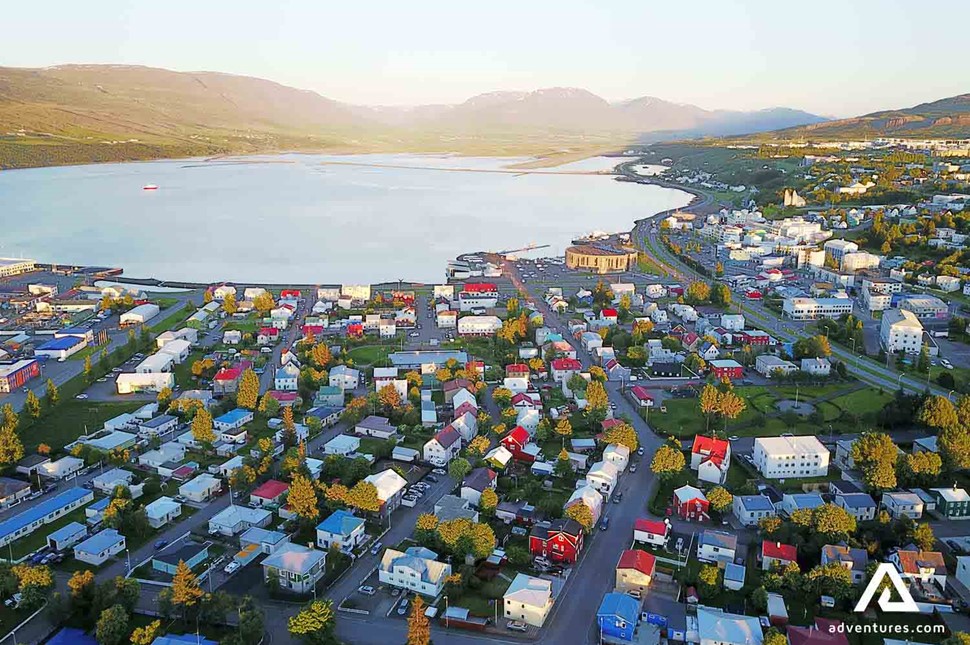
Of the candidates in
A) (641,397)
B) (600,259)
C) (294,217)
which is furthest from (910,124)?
(641,397)

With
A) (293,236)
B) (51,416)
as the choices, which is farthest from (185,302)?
(293,236)

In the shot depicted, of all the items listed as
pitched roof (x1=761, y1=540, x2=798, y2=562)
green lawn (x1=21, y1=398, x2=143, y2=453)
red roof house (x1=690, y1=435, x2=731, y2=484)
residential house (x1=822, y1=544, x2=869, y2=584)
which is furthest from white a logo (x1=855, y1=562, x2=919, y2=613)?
green lawn (x1=21, y1=398, x2=143, y2=453)

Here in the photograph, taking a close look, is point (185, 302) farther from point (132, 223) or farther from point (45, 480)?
point (132, 223)

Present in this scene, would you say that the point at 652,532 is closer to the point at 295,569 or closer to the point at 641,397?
the point at 295,569

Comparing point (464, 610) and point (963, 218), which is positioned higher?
point (963, 218)

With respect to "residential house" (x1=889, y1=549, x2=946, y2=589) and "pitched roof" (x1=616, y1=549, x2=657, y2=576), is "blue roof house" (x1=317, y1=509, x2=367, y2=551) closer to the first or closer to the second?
"pitched roof" (x1=616, y1=549, x2=657, y2=576)

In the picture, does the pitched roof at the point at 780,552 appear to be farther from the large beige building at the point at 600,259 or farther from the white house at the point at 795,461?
the large beige building at the point at 600,259

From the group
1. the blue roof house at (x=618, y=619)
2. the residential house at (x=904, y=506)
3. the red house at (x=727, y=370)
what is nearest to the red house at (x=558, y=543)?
the blue roof house at (x=618, y=619)
